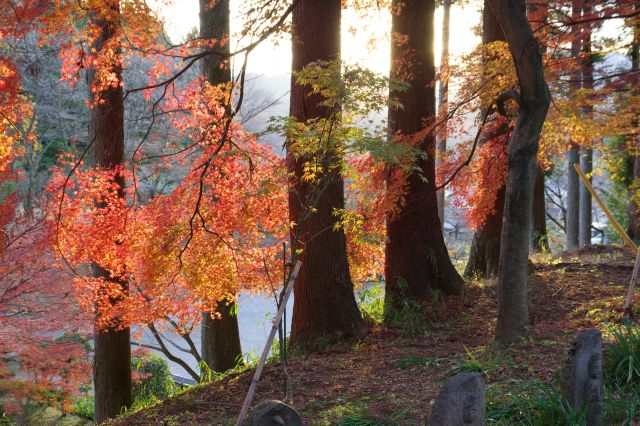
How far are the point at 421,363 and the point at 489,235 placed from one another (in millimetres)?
4562

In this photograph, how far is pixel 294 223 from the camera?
763 cm

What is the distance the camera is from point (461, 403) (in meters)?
3.23

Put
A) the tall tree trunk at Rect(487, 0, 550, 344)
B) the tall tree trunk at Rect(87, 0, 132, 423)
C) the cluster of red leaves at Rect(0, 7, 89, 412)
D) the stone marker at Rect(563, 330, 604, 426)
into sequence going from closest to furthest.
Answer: the stone marker at Rect(563, 330, 604, 426) < the tall tree trunk at Rect(487, 0, 550, 344) < the tall tree trunk at Rect(87, 0, 132, 423) < the cluster of red leaves at Rect(0, 7, 89, 412)

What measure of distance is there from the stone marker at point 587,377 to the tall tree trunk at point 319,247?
4097mm

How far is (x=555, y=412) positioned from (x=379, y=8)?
7.44 meters

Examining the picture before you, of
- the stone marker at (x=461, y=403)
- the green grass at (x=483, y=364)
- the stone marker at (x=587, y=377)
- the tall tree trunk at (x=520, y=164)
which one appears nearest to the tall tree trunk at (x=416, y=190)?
the tall tree trunk at (x=520, y=164)

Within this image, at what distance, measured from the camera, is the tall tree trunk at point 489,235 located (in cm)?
Result: 981

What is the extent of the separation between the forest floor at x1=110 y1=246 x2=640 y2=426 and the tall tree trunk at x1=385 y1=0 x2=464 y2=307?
0.46m

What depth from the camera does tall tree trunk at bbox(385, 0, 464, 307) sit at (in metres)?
8.64

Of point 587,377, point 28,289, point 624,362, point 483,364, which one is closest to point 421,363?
point 483,364

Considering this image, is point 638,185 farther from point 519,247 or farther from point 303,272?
point 303,272

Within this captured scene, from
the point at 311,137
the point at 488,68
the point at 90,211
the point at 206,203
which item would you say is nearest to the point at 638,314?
the point at 488,68

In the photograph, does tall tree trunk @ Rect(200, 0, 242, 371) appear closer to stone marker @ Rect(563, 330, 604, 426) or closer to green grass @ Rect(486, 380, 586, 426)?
green grass @ Rect(486, 380, 586, 426)

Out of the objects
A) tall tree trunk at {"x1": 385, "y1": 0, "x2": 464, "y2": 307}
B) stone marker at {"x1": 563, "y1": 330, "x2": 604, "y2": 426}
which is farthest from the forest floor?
stone marker at {"x1": 563, "y1": 330, "x2": 604, "y2": 426}
